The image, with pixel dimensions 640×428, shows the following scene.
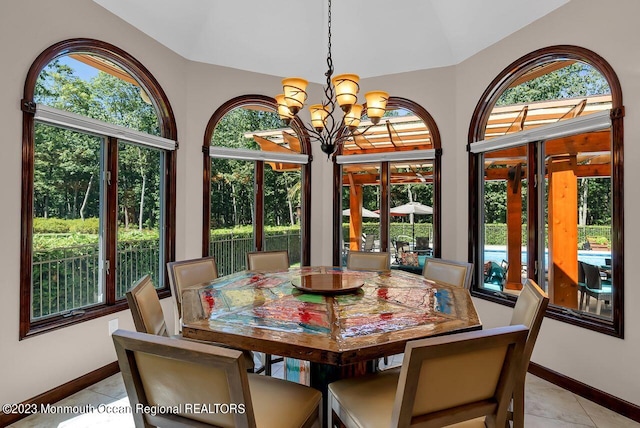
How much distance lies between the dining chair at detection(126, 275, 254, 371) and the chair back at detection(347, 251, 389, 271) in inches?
77.8

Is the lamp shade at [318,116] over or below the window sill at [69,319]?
over

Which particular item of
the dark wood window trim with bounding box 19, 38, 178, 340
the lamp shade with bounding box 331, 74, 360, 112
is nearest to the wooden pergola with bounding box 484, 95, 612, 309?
the lamp shade with bounding box 331, 74, 360, 112

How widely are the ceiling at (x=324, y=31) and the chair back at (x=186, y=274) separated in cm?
234

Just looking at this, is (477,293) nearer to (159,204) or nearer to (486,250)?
(486,250)

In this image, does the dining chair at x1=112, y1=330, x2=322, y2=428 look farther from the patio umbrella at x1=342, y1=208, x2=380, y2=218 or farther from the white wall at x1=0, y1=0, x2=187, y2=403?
the patio umbrella at x1=342, y1=208, x2=380, y2=218

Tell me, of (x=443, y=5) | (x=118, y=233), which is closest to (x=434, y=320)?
(x=118, y=233)

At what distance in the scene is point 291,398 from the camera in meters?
1.52

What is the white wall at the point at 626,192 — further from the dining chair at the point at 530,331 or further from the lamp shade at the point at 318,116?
the lamp shade at the point at 318,116

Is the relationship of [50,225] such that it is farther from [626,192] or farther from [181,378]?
[626,192]

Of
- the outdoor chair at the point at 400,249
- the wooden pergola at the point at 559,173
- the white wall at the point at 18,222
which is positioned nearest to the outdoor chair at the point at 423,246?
the outdoor chair at the point at 400,249

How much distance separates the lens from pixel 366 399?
1.53 m

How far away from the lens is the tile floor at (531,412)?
7.51 feet

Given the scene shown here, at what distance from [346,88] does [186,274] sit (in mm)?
1872

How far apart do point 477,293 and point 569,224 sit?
117cm
